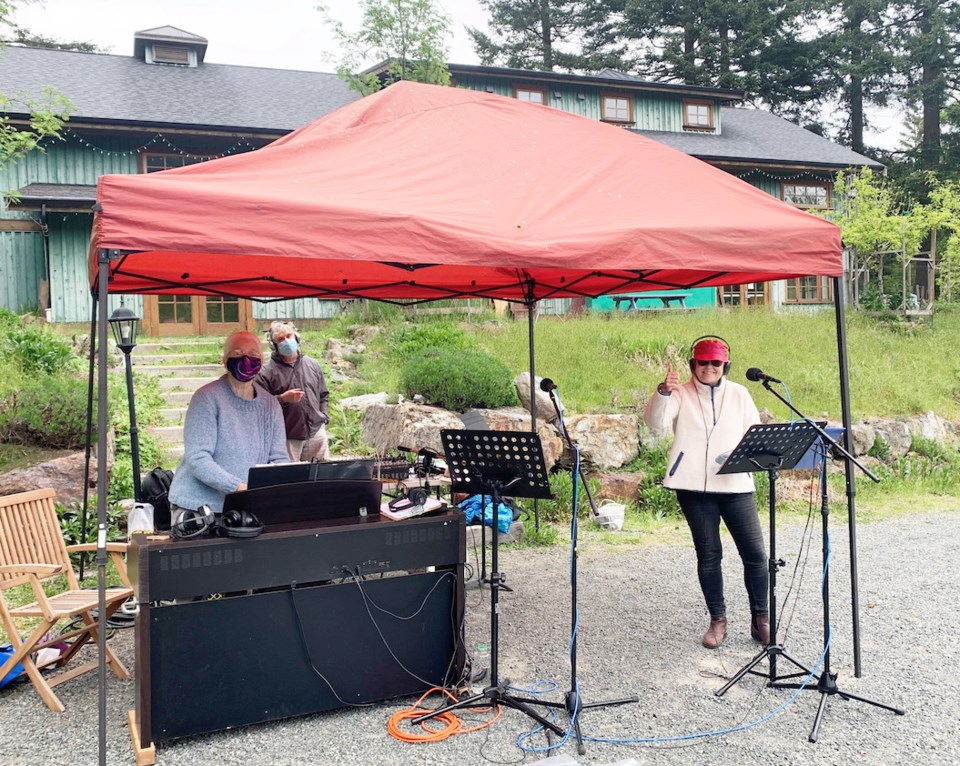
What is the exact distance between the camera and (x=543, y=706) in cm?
427

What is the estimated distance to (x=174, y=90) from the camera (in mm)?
18906

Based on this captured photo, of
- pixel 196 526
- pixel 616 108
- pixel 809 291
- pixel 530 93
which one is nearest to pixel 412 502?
pixel 196 526

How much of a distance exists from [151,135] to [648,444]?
40.7 ft

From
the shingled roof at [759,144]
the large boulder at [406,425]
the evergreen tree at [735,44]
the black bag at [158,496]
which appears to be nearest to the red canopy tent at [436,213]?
the black bag at [158,496]

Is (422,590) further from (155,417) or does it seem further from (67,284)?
(67,284)

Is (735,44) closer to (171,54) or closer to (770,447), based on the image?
(171,54)

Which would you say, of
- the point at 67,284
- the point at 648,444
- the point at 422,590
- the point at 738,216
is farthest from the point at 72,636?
the point at 67,284

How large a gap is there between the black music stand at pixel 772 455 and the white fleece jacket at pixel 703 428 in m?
0.44

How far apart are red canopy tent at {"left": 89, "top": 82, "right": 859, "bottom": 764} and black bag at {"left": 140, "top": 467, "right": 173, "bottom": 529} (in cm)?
124

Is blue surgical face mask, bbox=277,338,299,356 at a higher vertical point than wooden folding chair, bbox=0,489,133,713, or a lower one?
higher

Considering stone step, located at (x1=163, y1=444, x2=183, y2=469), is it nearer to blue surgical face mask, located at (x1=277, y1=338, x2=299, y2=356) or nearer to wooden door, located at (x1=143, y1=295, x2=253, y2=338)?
blue surgical face mask, located at (x1=277, y1=338, x2=299, y2=356)

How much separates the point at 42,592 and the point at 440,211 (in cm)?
276

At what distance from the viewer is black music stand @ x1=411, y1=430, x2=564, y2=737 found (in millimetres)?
4016

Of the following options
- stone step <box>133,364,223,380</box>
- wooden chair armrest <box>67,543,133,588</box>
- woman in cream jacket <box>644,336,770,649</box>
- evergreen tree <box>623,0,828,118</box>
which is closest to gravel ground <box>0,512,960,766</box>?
woman in cream jacket <box>644,336,770,649</box>
